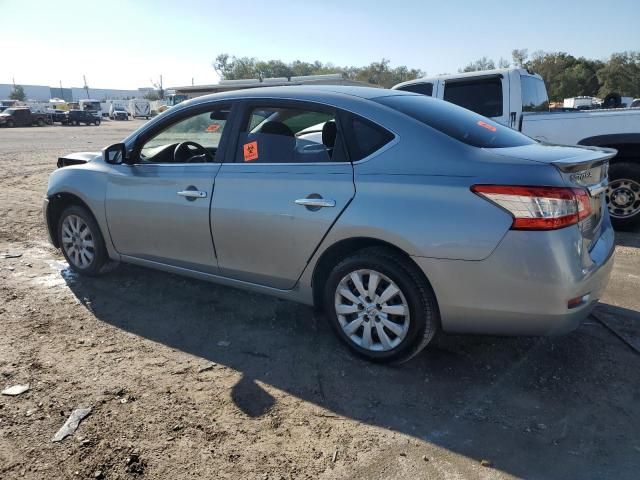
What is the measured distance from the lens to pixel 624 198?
6223 millimetres

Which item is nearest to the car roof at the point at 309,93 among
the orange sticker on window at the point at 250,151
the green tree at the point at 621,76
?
the orange sticker on window at the point at 250,151

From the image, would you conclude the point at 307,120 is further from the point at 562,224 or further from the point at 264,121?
the point at 562,224

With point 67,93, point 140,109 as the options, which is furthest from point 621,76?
point 67,93

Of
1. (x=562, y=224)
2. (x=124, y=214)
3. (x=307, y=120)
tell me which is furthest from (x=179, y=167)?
(x=562, y=224)

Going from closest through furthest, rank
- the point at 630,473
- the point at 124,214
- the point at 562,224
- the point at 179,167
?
the point at 630,473 → the point at 562,224 → the point at 179,167 → the point at 124,214

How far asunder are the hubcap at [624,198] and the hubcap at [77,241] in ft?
19.4

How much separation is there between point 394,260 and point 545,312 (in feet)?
2.83

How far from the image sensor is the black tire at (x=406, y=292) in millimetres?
2975

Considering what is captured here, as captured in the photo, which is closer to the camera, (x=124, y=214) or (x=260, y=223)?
(x=260, y=223)

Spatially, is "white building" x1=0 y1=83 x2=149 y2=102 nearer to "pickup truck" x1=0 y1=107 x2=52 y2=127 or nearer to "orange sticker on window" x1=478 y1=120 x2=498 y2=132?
"pickup truck" x1=0 y1=107 x2=52 y2=127

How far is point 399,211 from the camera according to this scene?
2932 millimetres

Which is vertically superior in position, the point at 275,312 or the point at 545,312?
the point at 545,312

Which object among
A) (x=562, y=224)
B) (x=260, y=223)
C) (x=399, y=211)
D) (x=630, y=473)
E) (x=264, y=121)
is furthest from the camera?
(x=264, y=121)

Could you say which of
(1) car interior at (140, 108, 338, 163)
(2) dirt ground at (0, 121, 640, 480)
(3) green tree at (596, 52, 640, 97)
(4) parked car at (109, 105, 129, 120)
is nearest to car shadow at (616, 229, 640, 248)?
(2) dirt ground at (0, 121, 640, 480)
